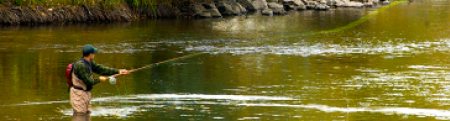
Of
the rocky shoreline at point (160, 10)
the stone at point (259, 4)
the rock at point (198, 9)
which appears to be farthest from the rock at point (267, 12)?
the rock at point (198, 9)

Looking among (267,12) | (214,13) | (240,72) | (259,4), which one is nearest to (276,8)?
(267,12)

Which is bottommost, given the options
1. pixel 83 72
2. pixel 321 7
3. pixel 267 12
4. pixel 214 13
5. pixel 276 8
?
pixel 321 7

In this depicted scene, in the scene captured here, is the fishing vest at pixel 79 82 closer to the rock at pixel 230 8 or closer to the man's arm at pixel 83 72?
the man's arm at pixel 83 72

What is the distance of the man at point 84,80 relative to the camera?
10.2 meters

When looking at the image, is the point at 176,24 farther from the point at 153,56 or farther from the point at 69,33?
the point at 153,56

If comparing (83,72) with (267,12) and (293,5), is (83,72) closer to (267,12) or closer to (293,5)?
(267,12)

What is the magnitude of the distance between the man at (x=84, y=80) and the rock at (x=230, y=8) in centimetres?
2778

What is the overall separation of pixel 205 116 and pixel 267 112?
951mm

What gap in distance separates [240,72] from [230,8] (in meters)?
23.1

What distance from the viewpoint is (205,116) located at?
10680 millimetres

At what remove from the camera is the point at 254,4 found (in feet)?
140

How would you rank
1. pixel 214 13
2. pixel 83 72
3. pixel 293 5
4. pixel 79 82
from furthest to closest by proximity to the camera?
pixel 293 5 < pixel 214 13 < pixel 79 82 < pixel 83 72

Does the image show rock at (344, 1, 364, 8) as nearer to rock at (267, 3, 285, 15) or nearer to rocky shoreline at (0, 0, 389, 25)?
rocky shoreline at (0, 0, 389, 25)

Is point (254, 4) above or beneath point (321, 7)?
above
